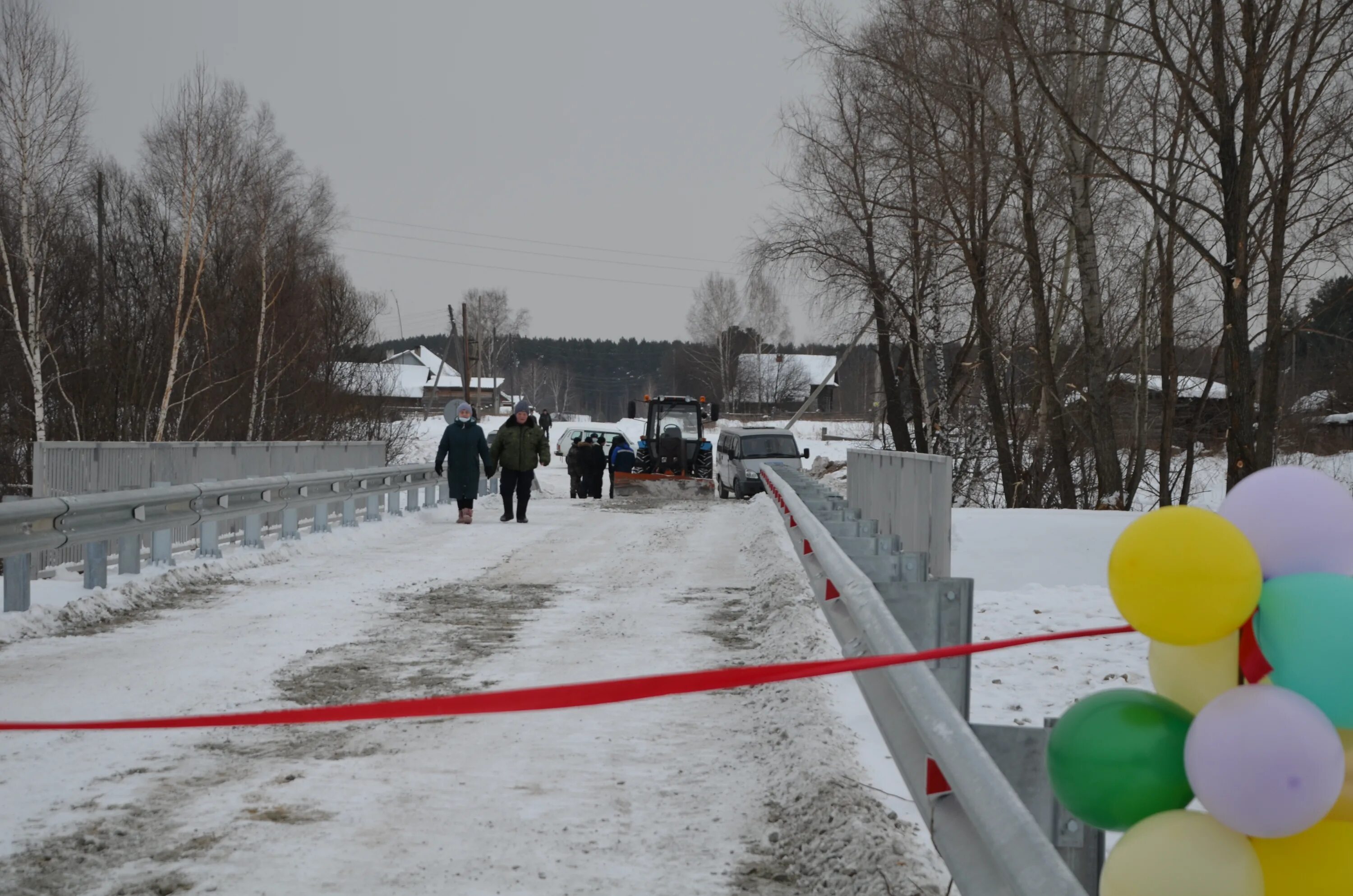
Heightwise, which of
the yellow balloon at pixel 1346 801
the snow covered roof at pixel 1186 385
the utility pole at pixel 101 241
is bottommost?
the yellow balloon at pixel 1346 801

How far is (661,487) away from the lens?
32.3 metres

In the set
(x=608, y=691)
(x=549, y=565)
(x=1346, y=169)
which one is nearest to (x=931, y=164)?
(x=1346, y=169)

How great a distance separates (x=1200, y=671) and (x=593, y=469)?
2820 centimetres

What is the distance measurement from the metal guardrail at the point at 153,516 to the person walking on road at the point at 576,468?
1283 centimetres

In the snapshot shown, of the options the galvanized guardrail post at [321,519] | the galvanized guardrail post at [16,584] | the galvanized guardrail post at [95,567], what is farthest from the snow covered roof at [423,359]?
the galvanized guardrail post at [16,584]

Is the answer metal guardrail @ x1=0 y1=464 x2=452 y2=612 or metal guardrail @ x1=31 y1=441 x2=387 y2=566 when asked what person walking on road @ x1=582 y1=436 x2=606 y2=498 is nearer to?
metal guardrail @ x1=0 y1=464 x2=452 y2=612

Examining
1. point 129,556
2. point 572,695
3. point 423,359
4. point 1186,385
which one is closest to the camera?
point 572,695

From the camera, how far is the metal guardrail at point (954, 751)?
8.16 feet

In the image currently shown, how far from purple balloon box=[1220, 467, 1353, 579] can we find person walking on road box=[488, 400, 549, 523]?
17466 mm

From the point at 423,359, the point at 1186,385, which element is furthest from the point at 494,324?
the point at 1186,385

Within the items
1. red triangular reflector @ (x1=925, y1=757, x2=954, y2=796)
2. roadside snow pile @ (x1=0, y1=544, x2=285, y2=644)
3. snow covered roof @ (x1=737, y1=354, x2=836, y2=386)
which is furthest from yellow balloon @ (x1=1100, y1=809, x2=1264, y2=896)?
snow covered roof @ (x1=737, y1=354, x2=836, y2=386)

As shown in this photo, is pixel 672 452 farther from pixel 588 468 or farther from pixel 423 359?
pixel 423 359

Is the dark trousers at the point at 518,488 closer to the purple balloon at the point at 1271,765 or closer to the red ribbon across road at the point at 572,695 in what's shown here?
the red ribbon across road at the point at 572,695

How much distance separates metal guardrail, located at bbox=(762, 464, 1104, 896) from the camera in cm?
249
